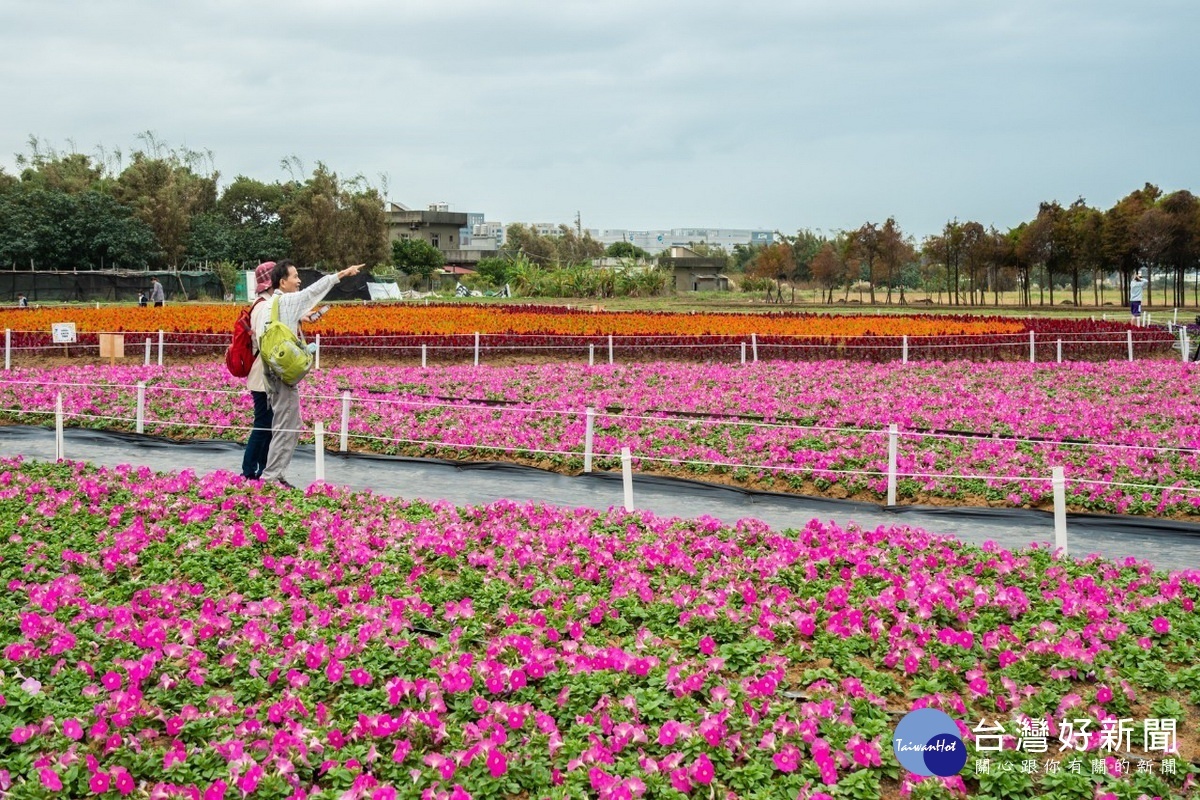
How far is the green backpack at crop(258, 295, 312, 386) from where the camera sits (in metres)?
10.8

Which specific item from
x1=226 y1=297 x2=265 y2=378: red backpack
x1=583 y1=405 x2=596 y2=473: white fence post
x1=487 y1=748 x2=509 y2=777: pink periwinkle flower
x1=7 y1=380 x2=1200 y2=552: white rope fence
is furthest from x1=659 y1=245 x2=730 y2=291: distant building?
x1=487 y1=748 x2=509 y2=777: pink periwinkle flower

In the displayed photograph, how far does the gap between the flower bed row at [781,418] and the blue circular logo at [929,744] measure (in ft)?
18.4

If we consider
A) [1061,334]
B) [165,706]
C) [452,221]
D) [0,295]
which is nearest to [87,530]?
[165,706]

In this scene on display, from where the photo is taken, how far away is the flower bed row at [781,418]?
1248cm

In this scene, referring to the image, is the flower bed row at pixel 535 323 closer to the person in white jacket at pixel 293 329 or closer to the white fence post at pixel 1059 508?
the person in white jacket at pixel 293 329

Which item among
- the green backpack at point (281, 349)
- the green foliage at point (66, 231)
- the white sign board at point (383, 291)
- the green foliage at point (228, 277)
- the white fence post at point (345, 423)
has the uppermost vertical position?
the green foliage at point (66, 231)

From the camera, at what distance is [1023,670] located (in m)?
6.49

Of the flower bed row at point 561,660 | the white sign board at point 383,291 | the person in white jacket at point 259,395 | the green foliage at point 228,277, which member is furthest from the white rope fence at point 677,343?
the white sign board at point 383,291

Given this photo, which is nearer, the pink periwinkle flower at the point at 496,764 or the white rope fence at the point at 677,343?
the pink periwinkle flower at the point at 496,764

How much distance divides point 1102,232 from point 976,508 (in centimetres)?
5806

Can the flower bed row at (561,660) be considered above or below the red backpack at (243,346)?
below

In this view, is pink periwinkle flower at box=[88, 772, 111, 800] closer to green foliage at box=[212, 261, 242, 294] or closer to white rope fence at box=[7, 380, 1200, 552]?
white rope fence at box=[7, 380, 1200, 552]

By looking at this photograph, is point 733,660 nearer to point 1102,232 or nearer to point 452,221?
point 1102,232

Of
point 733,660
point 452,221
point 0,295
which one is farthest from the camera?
point 452,221
